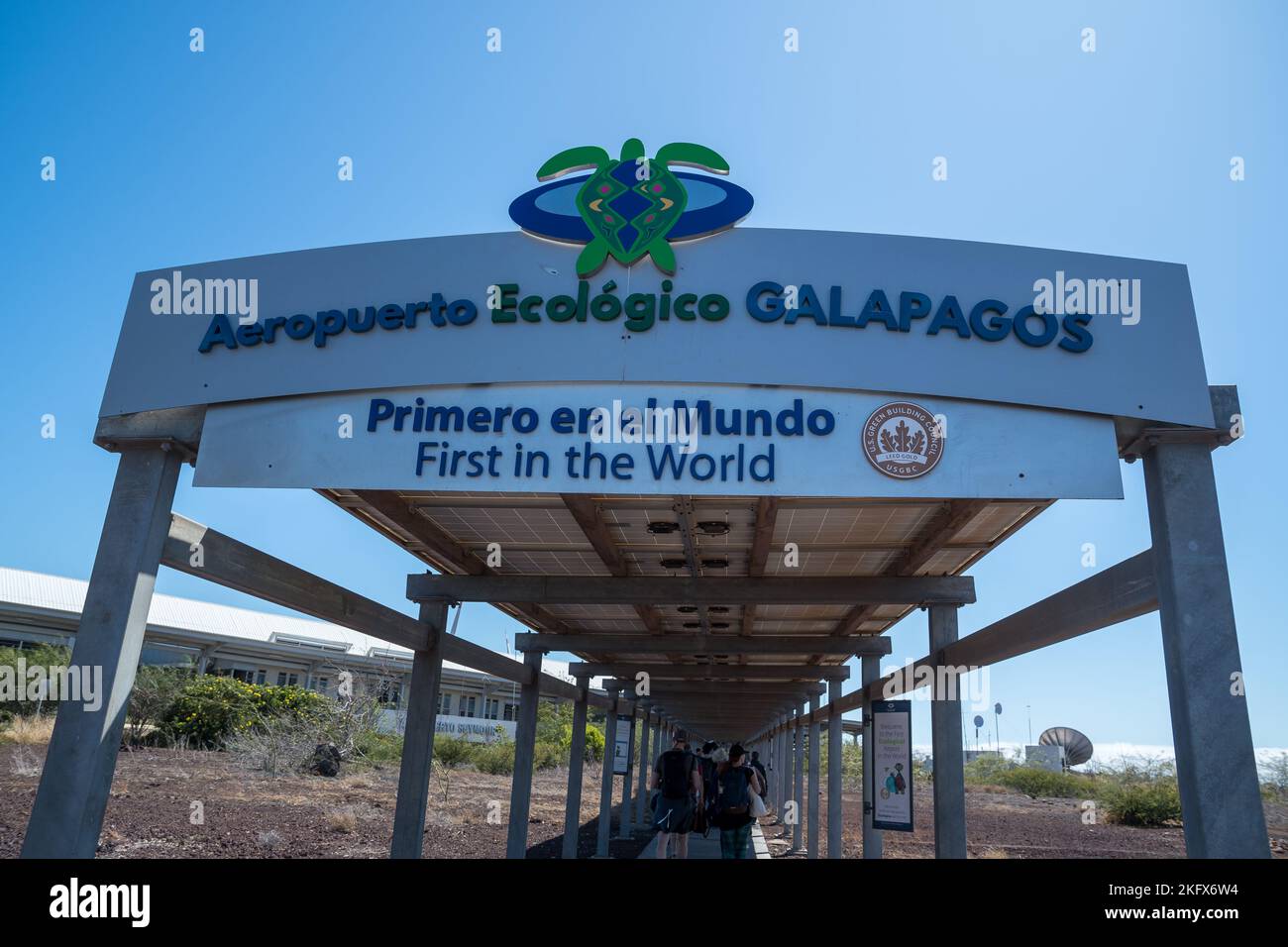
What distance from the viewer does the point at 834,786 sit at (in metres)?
14.7

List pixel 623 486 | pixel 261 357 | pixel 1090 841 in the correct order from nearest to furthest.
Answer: pixel 623 486 < pixel 261 357 < pixel 1090 841

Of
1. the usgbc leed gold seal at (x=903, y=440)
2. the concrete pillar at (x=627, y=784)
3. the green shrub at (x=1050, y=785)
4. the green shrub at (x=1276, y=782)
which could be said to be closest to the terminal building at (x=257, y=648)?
the concrete pillar at (x=627, y=784)

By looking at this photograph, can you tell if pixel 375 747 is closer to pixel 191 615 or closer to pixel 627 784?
pixel 627 784

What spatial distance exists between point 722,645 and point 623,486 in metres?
9.36

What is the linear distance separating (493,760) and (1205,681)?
117 ft

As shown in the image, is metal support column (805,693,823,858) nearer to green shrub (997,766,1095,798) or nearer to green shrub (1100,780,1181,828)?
green shrub (1100,780,1181,828)

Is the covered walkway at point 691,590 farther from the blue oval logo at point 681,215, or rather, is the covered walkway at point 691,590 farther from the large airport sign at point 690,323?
the blue oval logo at point 681,215

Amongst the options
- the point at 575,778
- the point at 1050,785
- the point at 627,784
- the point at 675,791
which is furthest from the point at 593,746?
the point at 675,791

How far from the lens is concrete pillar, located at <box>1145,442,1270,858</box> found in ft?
14.4

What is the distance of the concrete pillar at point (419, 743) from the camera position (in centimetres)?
862

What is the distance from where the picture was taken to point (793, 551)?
8477mm

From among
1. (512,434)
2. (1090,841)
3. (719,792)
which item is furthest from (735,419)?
(1090,841)

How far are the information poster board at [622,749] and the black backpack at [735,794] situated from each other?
6703mm
